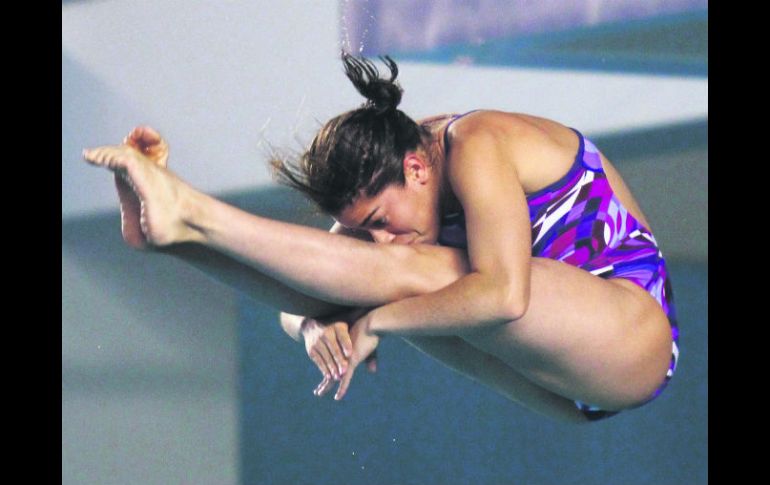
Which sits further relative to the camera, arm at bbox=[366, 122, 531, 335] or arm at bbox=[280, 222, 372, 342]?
arm at bbox=[280, 222, 372, 342]

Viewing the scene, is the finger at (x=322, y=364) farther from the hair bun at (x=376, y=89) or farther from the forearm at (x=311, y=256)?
the hair bun at (x=376, y=89)

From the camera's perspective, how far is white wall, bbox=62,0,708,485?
13.0 ft

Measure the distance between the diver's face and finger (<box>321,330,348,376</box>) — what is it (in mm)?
209

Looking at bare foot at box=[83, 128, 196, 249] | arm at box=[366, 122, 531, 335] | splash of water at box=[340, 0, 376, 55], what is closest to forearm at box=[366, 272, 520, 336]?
arm at box=[366, 122, 531, 335]

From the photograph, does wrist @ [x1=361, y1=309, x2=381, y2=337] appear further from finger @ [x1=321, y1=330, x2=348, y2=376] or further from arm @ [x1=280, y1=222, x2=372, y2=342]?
arm @ [x1=280, y1=222, x2=372, y2=342]

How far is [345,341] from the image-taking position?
1980 mm

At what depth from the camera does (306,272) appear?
6.01 ft

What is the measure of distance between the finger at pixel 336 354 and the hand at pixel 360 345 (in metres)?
0.01

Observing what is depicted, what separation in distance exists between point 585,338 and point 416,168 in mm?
444

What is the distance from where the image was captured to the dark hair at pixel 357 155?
6.49 feet

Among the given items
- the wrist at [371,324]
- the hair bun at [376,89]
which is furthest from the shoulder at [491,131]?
the wrist at [371,324]

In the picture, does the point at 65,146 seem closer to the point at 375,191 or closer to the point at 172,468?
the point at 172,468

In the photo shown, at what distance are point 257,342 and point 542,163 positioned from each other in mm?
2310

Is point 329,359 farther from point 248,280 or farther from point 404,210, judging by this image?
point 404,210
